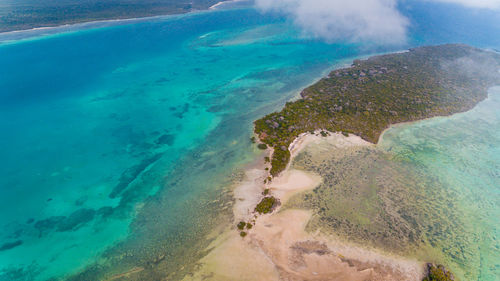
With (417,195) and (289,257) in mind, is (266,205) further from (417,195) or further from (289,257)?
(417,195)

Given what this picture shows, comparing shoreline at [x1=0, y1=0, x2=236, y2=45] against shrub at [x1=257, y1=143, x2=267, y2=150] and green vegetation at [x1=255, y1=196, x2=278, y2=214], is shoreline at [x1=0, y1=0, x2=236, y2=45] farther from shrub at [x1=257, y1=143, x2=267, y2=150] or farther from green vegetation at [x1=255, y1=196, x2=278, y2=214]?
green vegetation at [x1=255, y1=196, x2=278, y2=214]

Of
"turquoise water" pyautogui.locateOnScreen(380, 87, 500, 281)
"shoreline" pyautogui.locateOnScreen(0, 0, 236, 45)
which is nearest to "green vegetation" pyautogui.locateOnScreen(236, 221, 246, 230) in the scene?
"turquoise water" pyautogui.locateOnScreen(380, 87, 500, 281)

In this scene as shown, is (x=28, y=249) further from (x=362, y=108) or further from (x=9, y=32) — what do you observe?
(x=9, y=32)

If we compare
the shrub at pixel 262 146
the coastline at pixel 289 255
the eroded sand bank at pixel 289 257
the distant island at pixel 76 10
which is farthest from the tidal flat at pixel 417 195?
the distant island at pixel 76 10

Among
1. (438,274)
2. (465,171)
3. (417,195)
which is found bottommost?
(438,274)

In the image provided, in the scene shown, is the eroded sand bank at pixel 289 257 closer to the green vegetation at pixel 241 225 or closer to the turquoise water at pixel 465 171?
the green vegetation at pixel 241 225

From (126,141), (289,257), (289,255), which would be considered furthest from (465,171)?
(126,141)
